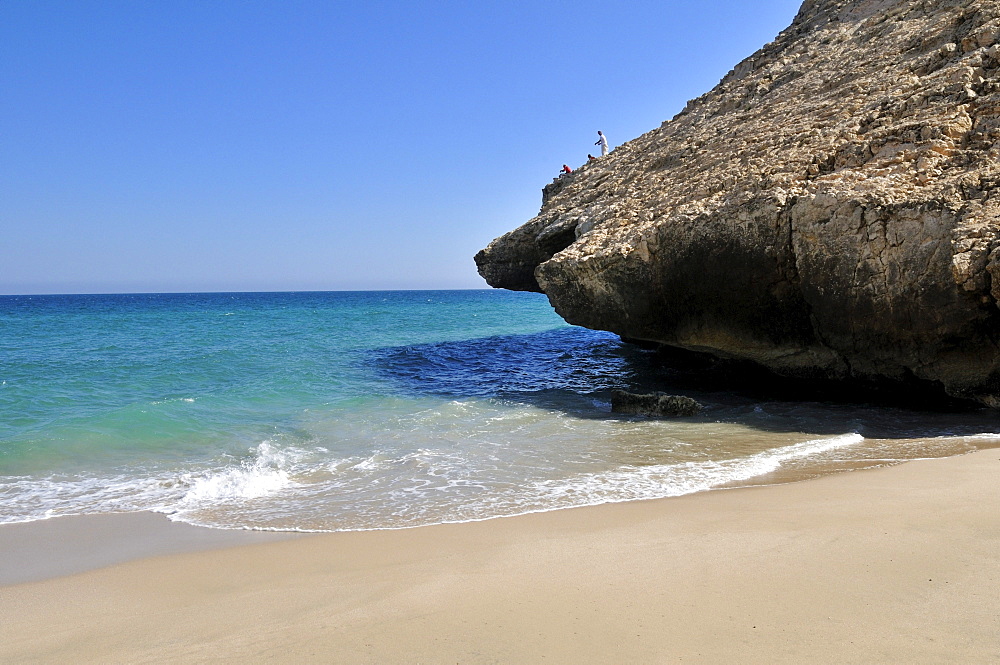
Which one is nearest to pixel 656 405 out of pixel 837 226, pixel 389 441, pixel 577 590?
pixel 837 226

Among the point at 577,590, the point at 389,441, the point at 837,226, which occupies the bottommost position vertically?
the point at 389,441

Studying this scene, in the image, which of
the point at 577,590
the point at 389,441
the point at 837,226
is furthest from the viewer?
the point at 389,441

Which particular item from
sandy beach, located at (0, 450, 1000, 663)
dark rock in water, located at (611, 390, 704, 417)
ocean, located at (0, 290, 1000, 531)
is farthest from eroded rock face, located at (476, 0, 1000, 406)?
sandy beach, located at (0, 450, 1000, 663)

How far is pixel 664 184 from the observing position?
43.1 feet

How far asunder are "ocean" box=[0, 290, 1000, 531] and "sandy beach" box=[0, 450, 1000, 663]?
899 millimetres

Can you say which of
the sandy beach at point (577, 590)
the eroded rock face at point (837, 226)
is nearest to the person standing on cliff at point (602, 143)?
the eroded rock face at point (837, 226)

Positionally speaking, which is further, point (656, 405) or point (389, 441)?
point (656, 405)

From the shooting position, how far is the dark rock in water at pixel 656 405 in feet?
35.6

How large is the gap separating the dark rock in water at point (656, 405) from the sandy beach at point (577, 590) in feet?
15.4

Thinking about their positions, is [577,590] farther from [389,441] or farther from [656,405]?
[656,405]

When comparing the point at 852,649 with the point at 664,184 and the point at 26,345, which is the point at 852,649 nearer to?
the point at 664,184

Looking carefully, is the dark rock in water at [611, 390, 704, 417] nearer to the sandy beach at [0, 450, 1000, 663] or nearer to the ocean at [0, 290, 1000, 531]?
the ocean at [0, 290, 1000, 531]

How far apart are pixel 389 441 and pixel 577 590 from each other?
6160mm

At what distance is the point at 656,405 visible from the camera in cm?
1097
